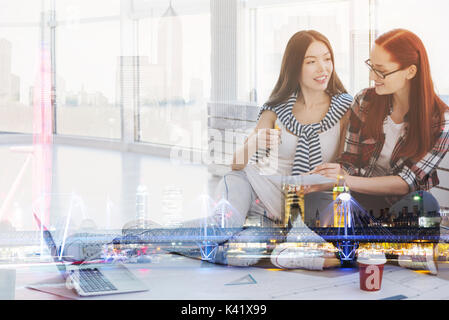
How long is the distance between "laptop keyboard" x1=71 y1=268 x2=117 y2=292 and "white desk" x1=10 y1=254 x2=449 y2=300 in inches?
1.8

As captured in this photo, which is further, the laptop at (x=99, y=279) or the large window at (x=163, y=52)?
the large window at (x=163, y=52)

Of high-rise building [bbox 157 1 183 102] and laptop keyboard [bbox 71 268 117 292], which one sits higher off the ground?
high-rise building [bbox 157 1 183 102]

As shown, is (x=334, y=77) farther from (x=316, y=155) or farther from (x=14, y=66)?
(x=14, y=66)

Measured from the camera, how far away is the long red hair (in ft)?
9.20

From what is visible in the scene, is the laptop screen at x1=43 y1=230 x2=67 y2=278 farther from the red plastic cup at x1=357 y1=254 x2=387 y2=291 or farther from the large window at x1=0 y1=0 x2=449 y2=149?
the red plastic cup at x1=357 y1=254 x2=387 y2=291

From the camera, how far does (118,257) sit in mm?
2639

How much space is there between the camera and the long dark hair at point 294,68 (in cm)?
287

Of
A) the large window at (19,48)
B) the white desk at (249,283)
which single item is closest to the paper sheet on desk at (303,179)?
the white desk at (249,283)

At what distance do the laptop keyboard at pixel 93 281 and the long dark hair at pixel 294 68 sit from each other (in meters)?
1.28

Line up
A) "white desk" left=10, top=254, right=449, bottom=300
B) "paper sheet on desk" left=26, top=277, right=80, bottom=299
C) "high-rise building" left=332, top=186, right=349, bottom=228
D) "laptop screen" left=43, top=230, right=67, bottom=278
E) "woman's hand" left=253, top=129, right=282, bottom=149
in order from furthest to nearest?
"woman's hand" left=253, top=129, right=282, bottom=149 < "high-rise building" left=332, top=186, right=349, bottom=228 < "laptop screen" left=43, top=230, right=67, bottom=278 < "white desk" left=10, top=254, right=449, bottom=300 < "paper sheet on desk" left=26, top=277, right=80, bottom=299

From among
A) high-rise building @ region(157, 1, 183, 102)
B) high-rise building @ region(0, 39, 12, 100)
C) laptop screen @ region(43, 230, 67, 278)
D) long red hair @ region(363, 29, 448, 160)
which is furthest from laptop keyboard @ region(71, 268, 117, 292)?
long red hair @ region(363, 29, 448, 160)

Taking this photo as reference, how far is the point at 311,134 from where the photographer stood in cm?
289

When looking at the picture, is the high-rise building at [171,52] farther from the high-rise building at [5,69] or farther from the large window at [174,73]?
the high-rise building at [5,69]
